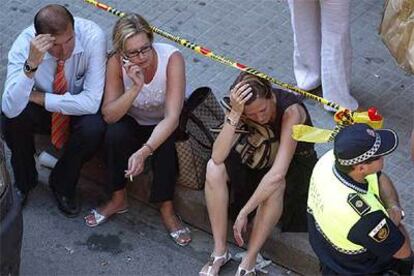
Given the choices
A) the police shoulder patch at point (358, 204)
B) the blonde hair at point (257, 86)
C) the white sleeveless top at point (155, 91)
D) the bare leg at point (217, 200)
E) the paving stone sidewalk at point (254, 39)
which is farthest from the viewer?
the paving stone sidewalk at point (254, 39)

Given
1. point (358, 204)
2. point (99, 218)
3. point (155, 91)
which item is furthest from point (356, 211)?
point (99, 218)

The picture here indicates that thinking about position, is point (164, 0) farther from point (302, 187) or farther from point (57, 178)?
point (302, 187)

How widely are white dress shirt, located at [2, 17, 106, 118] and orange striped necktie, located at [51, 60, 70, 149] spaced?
0.03 metres

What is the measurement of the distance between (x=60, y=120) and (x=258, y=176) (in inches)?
45.6

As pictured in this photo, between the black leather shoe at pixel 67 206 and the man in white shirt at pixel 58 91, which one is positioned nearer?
the man in white shirt at pixel 58 91

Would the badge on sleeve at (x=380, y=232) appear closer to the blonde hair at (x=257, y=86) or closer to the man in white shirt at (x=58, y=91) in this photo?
the blonde hair at (x=257, y=86)

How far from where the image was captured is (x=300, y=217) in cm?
570

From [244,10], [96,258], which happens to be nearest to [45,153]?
[96,258]

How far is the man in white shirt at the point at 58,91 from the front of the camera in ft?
19.0

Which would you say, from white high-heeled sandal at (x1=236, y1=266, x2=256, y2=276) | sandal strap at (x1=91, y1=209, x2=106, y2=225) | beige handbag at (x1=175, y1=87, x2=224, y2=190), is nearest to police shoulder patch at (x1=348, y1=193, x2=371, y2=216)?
white high-heeled sandal at (x1=236, y1=266, x2=256, y2=276)

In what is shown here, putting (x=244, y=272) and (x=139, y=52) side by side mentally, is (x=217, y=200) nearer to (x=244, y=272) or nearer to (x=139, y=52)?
(x=244, y=272)

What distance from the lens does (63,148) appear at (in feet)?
19.9

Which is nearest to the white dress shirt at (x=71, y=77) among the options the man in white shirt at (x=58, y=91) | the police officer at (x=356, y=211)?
the man in white shirt at (x=58, y=91)

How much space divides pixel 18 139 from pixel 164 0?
2.04 metres
